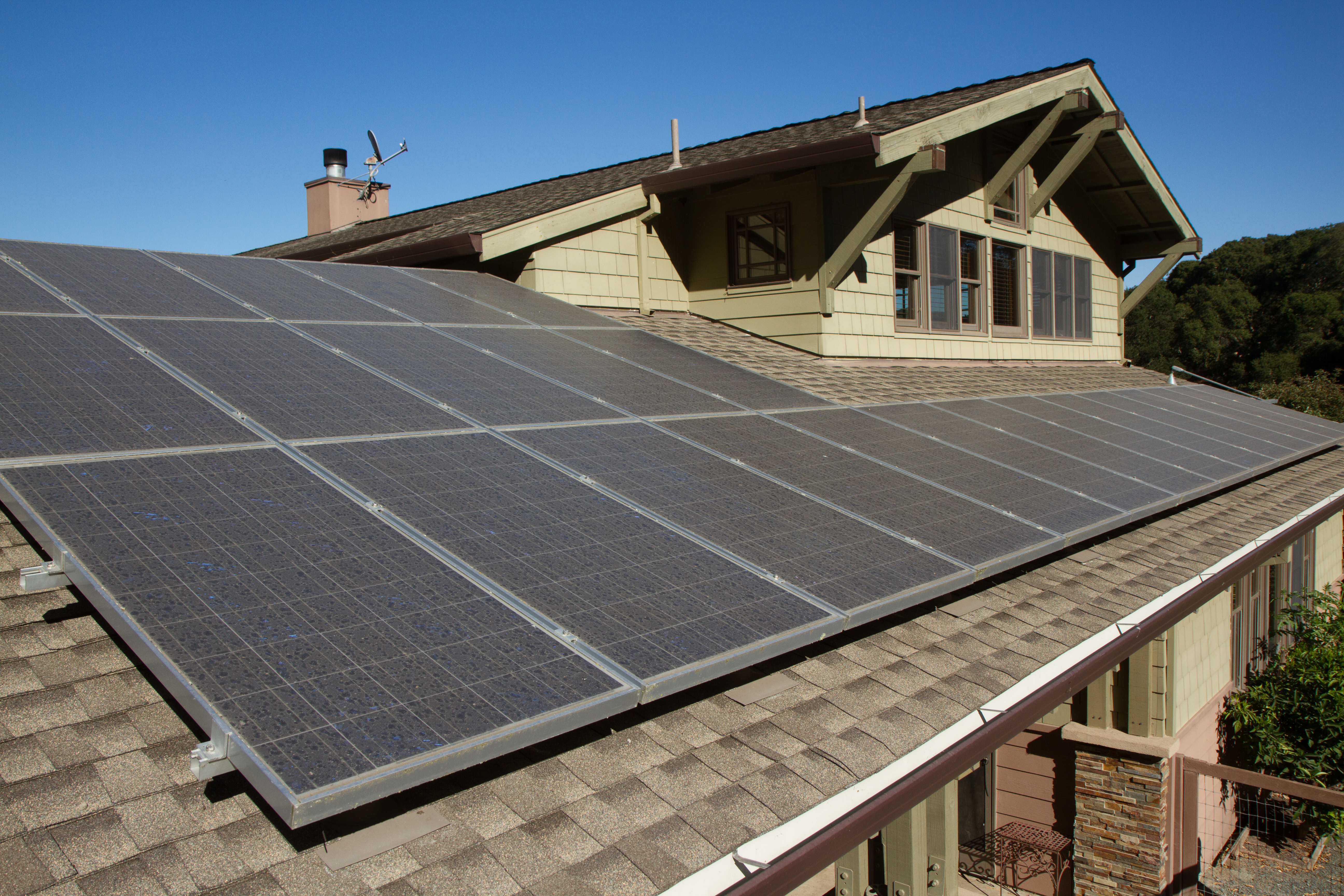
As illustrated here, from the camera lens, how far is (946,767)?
353 centimetres

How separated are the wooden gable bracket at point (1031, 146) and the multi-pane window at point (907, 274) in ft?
6.48

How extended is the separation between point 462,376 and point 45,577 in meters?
2.85

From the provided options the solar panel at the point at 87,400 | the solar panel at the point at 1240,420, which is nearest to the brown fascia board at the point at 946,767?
the solar panel at the point at 87,400

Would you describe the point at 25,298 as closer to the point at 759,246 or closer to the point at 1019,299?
the point at 759,246

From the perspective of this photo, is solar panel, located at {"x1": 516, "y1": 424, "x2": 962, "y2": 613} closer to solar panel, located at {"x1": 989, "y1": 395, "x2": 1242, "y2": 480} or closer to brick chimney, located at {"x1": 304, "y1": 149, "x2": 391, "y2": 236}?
solar panel, located at {"x1": 989, "y1": 395, "x2": 1242, "y2": 480}

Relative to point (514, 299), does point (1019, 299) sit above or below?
above

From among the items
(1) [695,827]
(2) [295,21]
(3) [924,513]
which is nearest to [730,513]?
(3) [924,513]

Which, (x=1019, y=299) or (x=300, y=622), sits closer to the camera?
(x=300, y=622)

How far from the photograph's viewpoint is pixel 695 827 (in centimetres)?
280

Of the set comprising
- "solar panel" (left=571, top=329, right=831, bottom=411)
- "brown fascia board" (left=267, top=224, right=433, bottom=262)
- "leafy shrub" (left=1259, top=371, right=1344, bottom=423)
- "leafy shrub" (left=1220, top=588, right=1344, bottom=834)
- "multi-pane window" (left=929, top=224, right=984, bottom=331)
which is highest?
"brown fascia board" (left=267, top=224, right=433, bottom=262)

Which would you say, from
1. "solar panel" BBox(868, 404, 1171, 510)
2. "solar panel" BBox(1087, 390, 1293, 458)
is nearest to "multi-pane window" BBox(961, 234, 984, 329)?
"solar panel" BBox(1087, 390, 1293, 458)

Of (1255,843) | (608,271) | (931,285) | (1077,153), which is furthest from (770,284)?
(1255,843)

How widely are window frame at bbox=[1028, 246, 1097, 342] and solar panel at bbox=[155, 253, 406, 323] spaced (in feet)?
38.3

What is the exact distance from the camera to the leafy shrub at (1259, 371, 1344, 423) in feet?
104
